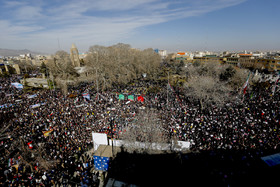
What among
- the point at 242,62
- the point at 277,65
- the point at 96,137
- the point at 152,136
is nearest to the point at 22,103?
the point at 96,137

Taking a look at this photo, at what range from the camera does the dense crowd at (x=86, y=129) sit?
10.8m

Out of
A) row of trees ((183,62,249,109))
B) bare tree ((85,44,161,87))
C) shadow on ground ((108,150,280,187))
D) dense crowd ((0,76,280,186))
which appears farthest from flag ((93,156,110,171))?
bare tree ((85,44,161,87))

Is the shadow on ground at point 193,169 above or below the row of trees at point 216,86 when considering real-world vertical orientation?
below

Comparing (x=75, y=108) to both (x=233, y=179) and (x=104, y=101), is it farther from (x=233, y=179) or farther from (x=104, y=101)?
(x=233, y=179)

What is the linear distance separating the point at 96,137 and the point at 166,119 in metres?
8.06

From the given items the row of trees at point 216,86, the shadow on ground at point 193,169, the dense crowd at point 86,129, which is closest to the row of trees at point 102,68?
the dense crowd at point 86,129

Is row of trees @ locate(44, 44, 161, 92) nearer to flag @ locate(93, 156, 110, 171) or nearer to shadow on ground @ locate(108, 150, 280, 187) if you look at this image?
flag @ locate(93, 156, 110, 171)

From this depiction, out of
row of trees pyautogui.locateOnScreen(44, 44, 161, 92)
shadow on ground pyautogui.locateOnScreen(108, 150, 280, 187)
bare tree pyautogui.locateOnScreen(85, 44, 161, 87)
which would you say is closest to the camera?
shadow on ground pyautogui.locateOnScreen(108, 150, 280, 187)

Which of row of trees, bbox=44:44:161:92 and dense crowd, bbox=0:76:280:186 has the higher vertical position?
row of trees, bbox=44:44:161:92

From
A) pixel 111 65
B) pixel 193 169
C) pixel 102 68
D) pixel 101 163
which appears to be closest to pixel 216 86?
pixel 193 169

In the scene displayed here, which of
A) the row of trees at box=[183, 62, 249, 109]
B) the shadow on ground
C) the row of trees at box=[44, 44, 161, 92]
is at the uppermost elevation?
the row of trees at box=[44, 44, 161, 92]

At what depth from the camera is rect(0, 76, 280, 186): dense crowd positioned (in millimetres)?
10798

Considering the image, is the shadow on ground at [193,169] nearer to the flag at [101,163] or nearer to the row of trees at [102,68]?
the flag at [101,163]

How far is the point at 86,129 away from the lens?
15.0 meters
